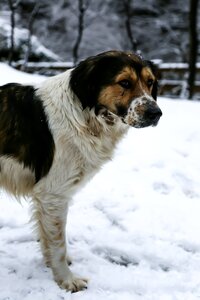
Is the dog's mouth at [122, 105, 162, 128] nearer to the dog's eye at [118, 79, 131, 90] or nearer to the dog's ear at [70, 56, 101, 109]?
the dog's eye at [118, 79, 131, 90]

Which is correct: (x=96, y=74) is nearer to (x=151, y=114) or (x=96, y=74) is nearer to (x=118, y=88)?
(x=118, y=88)

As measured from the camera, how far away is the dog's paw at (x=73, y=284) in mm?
3266

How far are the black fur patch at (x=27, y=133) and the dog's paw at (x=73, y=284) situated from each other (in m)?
0.79

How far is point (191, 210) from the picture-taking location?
4652mm

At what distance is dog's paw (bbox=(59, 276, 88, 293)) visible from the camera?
129 inches

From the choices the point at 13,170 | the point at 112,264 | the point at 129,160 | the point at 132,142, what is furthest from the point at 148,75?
the point at 132,142

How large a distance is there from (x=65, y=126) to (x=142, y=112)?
0.57 m

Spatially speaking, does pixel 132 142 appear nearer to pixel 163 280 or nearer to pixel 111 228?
pixel 111 228

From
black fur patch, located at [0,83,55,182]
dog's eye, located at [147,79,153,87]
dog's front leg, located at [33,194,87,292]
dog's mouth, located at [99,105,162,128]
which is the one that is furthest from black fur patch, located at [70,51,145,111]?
dog's front leg, located at [33,194,87,292]

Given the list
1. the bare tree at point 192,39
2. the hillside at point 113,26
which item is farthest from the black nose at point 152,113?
the hillside at point 113,26

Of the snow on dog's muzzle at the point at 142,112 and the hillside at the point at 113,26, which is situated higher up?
the snow on dog's muzzle at the point at 142,112

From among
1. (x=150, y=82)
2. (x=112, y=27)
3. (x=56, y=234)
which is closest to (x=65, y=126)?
(x=150, y=82)

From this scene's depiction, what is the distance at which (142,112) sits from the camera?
120 inches

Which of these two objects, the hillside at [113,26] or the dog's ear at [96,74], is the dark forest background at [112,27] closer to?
the hillside at [113,26]
